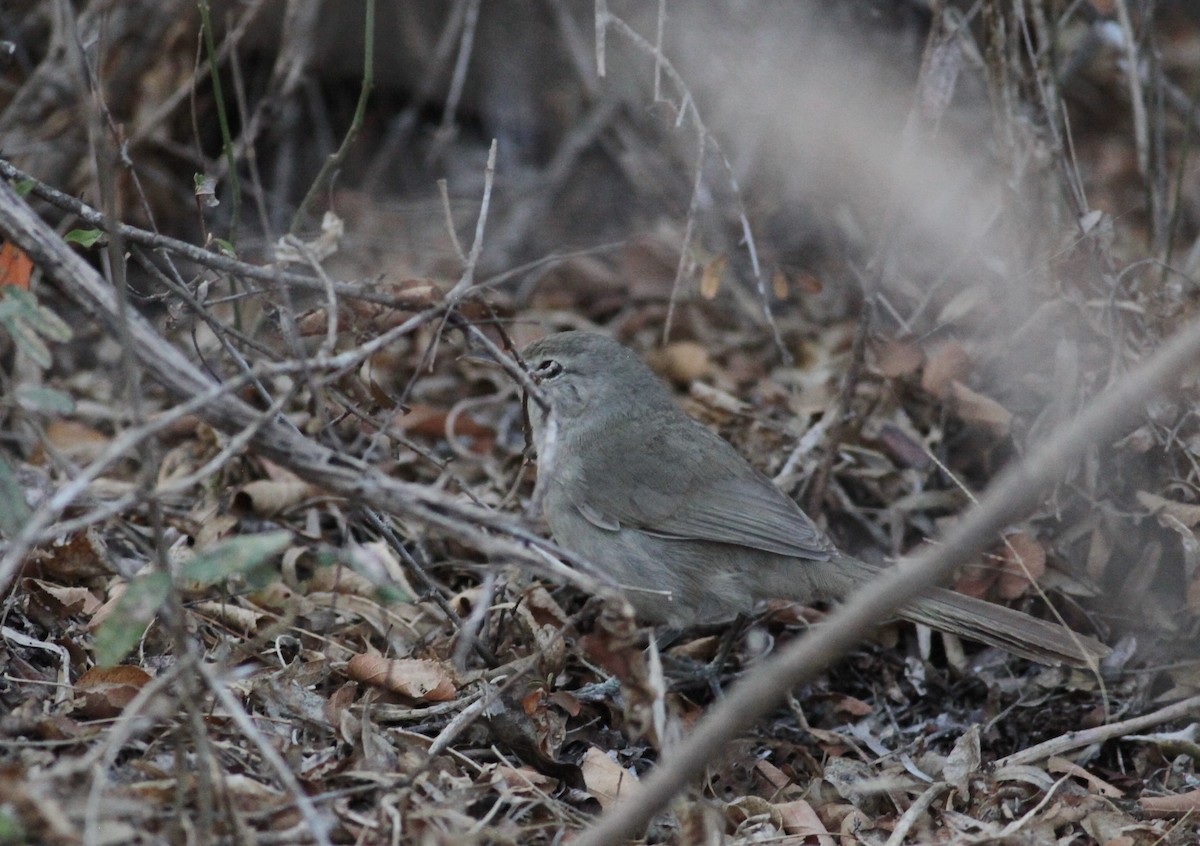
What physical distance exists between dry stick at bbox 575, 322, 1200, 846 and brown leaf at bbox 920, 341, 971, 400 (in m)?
2.86

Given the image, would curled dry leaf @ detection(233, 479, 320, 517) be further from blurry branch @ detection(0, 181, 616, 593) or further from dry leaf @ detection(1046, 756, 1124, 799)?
dry leaf @ detection(1046, 756, 1124, 799)

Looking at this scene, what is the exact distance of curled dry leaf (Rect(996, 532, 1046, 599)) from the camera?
4715mm

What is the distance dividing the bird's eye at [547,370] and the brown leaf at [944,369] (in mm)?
1594

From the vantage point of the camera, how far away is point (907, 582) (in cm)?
229

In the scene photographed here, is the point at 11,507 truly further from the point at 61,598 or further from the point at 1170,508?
the point at 1170,508

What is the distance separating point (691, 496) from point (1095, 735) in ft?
5.52

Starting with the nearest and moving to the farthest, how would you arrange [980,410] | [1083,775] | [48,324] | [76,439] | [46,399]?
[46,399] → [48,324] → [1083,775] → [980,410] → [76,439]

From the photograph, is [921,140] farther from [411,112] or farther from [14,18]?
[14,18]

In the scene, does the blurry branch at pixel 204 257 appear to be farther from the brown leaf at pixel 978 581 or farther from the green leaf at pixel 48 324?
the brown leaf at pixel 978 581

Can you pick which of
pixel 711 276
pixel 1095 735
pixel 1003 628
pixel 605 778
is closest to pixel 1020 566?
pixel 1003 628

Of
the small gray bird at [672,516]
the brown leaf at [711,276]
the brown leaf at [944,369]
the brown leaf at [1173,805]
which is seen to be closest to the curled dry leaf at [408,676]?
the small gray bird at [672,516]

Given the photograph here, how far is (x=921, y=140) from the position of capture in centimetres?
609

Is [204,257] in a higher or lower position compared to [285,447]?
higher

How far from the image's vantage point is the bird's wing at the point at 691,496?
4.63 meters
